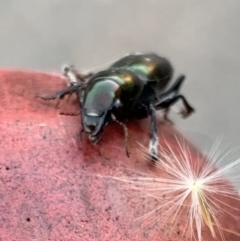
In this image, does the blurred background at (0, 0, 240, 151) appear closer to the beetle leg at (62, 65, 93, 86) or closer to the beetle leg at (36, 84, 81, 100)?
the beetle leg at (62, 65, 93, 86)

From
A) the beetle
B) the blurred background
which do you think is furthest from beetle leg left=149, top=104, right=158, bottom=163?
the blurred background

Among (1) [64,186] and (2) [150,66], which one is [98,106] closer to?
(1) [64,186]

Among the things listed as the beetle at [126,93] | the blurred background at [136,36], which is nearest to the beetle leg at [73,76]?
the beetle at [126,93]

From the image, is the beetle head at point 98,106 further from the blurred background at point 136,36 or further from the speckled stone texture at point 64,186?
the blurred background at point 136,36

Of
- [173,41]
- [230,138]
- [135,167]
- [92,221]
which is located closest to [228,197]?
[135,167]

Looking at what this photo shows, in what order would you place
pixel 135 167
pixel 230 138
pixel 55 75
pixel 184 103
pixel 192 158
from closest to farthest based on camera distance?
pixel 135 167
pixel 192 158
pixel 55 75
pixel 184 103
pixel 230 138

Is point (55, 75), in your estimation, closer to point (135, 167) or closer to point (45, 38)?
point (135, 167)

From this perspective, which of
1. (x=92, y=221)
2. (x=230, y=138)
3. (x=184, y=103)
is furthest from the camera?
(x=230, y=138)

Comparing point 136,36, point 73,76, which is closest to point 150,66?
point 73,76

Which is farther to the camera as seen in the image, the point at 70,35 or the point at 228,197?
the point at 70,35
